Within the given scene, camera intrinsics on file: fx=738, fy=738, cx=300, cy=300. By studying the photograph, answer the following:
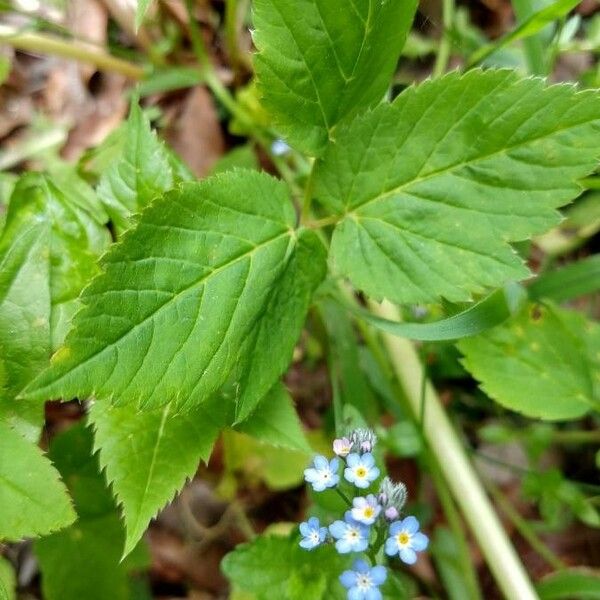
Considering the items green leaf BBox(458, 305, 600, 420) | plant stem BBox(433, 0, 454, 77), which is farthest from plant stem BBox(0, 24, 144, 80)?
green leaf BBox(458, 305, 600, 420)

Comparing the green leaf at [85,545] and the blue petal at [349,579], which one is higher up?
the green leaf at [85,545]

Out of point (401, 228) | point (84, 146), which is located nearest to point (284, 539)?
point (401, 228)

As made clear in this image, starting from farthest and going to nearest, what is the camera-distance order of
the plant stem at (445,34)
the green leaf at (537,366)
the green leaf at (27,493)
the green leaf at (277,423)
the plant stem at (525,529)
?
the plant stem at (445,34)
the plant stem at (525,529)
the green leaf at (537,366)
the green leaf at (277,423)
the green leaf at (27,493)

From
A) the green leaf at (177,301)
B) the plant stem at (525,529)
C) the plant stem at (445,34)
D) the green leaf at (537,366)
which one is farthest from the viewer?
the plant stem at (445,34)

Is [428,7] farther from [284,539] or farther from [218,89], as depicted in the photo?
[284,539]

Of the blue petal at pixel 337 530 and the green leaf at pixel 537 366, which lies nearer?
the blue petal at pixel 337 530

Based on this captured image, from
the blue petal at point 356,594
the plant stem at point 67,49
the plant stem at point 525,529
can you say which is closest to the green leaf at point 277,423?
the blue petal at point 356,594

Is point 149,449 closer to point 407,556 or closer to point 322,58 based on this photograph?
point 407,556

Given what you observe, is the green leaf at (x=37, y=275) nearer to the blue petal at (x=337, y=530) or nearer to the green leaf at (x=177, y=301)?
the green leaf at (x=177, y=301)
